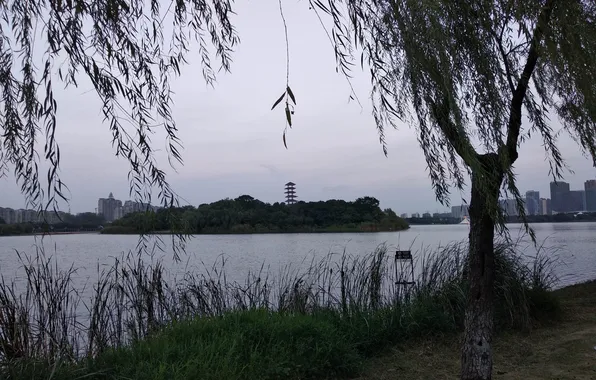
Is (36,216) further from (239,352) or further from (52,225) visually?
(239,352)

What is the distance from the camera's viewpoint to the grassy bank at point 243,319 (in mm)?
4883

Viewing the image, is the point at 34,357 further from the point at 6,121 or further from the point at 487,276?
the point at 487,276

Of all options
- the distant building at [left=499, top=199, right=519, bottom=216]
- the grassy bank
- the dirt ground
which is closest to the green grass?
the grassy bank

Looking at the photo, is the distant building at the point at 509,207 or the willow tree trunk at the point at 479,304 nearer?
the distant building at the point at 509,207

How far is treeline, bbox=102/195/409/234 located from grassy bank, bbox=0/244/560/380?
990 mm

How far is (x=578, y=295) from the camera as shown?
10047 millimetres

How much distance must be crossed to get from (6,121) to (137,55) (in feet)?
3.15

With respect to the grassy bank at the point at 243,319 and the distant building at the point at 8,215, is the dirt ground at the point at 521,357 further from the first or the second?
the distant building at the point at 8,215

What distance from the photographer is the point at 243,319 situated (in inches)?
231

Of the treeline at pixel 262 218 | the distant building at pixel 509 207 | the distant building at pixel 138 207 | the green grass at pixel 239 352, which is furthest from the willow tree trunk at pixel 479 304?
the distant building at pixel 138 207

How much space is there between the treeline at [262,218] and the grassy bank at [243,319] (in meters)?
0.99

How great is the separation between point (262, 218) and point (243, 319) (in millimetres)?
6554

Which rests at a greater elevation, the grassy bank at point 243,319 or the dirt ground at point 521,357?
the grassy bank at point 243,319

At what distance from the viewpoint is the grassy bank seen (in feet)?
16.0
